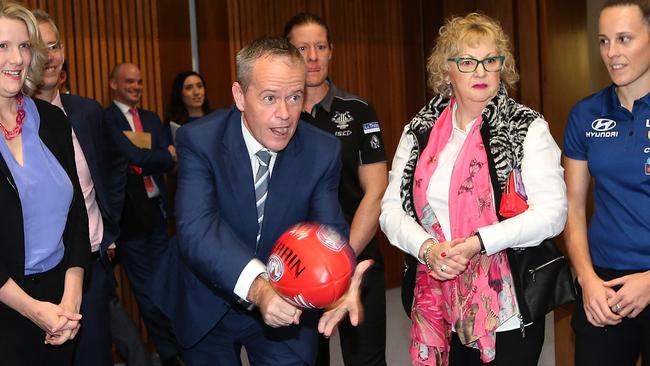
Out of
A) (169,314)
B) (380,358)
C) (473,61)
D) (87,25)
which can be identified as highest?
(87,25)

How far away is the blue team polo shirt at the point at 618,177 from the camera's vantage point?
8.80 feet

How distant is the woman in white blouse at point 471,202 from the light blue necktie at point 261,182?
1.83 ft

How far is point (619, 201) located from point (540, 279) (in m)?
0.41

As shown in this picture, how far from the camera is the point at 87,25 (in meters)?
5.65

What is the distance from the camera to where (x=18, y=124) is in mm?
2678

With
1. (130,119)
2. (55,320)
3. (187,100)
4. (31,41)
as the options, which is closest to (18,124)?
(31,41)

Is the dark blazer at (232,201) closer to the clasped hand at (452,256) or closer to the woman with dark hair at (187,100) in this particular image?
the clasped hand at (452,256)

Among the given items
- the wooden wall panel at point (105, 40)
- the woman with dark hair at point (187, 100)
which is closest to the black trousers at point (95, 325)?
the woman with dark hair at point (187, 100)

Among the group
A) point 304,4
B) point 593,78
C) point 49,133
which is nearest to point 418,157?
point 49,133

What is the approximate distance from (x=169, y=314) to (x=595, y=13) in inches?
272

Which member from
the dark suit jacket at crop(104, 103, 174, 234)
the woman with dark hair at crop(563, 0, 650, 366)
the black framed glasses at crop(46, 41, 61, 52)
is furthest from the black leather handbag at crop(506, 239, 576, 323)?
the dark suit jacket at crop(104, 103, 174, 234)

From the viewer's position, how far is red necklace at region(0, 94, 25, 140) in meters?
2.63

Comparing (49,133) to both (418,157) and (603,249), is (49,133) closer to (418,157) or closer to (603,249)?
(418,157)

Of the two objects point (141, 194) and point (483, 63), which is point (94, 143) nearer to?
point (141, 194)
